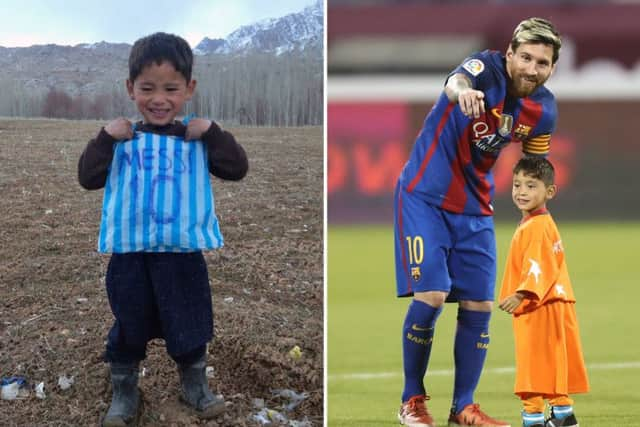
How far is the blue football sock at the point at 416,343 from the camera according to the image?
4.23 meters

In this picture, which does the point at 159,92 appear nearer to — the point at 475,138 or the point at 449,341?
the point at 475,138

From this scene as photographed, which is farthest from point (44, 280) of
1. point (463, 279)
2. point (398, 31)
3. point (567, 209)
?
point (398, 31)

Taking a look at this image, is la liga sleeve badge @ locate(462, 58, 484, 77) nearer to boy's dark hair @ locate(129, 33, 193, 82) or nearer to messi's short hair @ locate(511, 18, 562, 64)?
messi's short hair @ locate(511, 18, 562, 64)

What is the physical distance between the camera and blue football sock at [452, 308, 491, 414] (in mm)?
4273

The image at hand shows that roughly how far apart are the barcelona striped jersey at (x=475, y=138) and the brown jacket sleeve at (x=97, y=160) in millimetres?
1139

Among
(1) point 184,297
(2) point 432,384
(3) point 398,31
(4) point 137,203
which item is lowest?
(2) point 432,384

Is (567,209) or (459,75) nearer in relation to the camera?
(459,75)

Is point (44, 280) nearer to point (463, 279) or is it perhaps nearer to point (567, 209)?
point (463, 279)

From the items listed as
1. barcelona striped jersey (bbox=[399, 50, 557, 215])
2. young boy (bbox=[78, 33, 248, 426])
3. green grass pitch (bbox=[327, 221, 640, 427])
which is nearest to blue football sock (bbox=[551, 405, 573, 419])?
green grass pitch (bbox=[327, 221, 640, 427])

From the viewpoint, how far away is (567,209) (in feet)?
54.7

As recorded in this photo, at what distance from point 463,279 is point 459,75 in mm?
715

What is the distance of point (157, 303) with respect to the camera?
367 cm

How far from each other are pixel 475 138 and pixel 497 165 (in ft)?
39.1

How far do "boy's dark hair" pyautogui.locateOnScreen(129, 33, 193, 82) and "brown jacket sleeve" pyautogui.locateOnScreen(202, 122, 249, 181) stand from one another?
0.65ft
